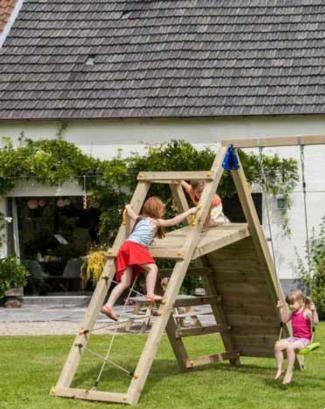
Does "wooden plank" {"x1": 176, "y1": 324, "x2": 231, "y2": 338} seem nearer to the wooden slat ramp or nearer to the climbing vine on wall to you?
the wooden slat ramp

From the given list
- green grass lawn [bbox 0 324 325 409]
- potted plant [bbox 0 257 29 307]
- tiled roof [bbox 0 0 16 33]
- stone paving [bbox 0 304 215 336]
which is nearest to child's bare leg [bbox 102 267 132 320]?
green grass lawn [bbox 0 324 325 409]

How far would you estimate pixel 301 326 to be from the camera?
431 inches

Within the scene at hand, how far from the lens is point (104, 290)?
34.4ft

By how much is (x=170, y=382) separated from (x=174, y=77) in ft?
34.4

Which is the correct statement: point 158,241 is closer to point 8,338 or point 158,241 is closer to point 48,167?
point 8,338

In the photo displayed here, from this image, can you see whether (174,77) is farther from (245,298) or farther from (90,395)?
(90,395)

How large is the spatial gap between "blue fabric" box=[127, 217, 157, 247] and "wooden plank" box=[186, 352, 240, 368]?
5.87 feet

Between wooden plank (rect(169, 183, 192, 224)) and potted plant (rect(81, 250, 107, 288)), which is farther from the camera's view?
potted plant (rect(81, 250, 107, 288))

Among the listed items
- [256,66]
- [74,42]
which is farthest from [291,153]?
[74,42]

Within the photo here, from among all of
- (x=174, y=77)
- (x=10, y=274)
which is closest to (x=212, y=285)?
(x=10, y=274)

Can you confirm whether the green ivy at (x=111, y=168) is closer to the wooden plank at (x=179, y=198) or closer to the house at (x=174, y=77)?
the house at (x=174, y=77)

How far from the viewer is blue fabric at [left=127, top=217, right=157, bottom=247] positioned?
10.6m

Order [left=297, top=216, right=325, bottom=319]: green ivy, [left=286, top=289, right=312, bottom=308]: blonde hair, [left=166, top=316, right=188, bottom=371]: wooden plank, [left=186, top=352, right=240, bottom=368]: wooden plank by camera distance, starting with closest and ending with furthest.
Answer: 1. [left=286, top=289, right=312, bottom=308]: blonde hair
2. [left=166, top=316, right=188, bottom=371]: wooden plank
3. [left=186, top=352, right=240, bottom=368]: wooden plank
4. [left=297, top=216, right=325, bottom=319]: green ivy

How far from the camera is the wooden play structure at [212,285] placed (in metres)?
10.2
